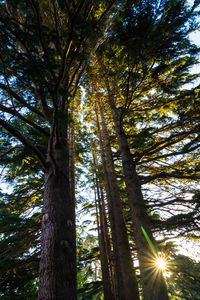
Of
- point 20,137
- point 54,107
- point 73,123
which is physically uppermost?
point 73,123

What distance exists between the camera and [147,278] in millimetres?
3191

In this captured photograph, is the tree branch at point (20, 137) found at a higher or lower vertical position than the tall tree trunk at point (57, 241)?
higher

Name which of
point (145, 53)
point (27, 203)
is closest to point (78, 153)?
point (27, 203)

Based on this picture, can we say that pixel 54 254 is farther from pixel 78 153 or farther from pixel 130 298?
pixel 78 153

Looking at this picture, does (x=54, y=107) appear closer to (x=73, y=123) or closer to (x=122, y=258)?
(x=73, y=123)

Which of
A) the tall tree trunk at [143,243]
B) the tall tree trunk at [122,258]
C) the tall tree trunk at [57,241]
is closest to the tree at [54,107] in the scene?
the tall tree trunk at [57,241]

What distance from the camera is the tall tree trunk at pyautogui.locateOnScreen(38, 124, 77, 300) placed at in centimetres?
149

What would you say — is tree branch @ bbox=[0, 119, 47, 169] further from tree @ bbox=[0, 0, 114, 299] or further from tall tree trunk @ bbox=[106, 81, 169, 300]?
tall tree trunk @ bbox=[106, 81, 169, 300]

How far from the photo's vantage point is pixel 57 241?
5.80ft

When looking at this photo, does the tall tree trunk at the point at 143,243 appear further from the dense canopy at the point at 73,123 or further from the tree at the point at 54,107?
the tree at the point at 54,107

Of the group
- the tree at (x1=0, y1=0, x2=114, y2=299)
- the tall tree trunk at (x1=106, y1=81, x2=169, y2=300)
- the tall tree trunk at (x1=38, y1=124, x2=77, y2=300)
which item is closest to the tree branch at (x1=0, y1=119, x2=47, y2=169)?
the tree at (x1=0, y1=0, x2=114, y2=299)

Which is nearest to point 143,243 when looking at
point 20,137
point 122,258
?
point 122,258

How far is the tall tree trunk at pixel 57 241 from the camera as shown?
58.7 inches

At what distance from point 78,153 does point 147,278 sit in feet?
20.0
